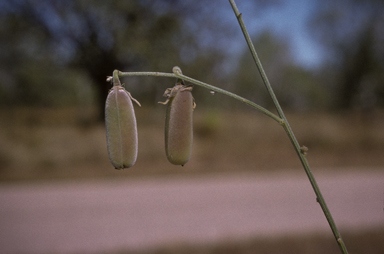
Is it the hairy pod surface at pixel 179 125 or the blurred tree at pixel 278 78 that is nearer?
the hairy pod surface at pixel 179 125

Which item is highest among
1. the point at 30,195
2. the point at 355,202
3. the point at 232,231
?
the point at 30,195

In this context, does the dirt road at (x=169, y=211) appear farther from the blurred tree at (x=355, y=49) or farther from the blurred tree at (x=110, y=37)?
the blurred tree at (x=355, y=49)

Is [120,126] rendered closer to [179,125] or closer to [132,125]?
[132,125]

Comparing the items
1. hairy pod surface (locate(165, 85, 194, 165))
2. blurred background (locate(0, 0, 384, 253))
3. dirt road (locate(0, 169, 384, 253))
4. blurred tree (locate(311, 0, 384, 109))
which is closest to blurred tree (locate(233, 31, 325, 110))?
blurred tree (locate(311, 0, 384, 109))

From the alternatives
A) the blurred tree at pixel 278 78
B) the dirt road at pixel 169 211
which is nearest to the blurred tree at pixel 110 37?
the dirt road at pixel 169 211

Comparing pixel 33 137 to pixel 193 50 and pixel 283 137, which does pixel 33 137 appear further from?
pixel 283 137

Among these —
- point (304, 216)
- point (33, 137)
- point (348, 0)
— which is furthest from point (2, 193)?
point (348, 0)

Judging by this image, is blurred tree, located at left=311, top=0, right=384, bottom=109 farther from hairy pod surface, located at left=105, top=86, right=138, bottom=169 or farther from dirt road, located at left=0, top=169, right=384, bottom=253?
hairy pod surface, located at left=105, top=86, right=138, bottom=169
